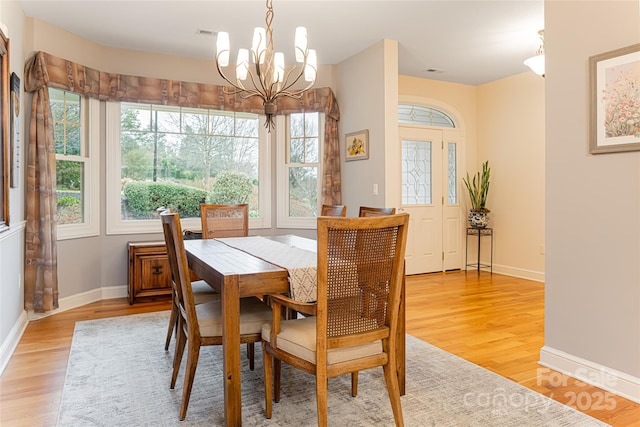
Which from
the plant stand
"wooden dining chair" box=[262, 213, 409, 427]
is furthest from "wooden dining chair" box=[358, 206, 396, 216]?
the plant stand

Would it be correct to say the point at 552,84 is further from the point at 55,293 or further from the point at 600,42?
the point at 55,293

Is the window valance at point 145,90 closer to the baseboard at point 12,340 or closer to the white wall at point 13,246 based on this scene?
the white wall at point 13,246

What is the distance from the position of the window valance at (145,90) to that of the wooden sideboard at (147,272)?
64.0 inches

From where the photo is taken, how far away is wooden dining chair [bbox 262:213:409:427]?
5.62 ft

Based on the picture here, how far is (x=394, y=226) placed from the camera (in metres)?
1.79

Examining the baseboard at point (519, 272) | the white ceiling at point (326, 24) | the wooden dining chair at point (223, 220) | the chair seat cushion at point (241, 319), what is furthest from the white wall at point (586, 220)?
the baseboard at point (519, 272)

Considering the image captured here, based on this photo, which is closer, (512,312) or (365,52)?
(512,312)

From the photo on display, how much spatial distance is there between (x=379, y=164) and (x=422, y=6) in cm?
158

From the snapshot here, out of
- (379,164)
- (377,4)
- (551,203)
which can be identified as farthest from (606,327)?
(377,4)

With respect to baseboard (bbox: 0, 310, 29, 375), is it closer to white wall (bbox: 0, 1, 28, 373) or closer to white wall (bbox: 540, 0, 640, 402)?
white wall (bbox: 0, 1, 28, 373)

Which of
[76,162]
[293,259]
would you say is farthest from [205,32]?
[293,259]

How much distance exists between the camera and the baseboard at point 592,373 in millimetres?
2281

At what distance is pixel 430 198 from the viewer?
6.09 metres

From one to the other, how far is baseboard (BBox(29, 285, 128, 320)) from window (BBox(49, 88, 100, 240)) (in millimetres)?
609
